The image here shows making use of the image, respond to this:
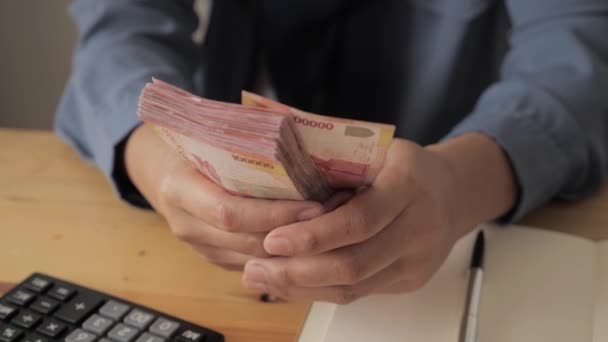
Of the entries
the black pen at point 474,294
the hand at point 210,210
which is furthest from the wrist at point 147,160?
the black pen at point 474,294

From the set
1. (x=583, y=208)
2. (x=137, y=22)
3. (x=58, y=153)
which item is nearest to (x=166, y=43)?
(x=137, y=22)

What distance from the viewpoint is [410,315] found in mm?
400

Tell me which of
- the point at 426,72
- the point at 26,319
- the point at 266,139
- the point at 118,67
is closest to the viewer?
the point at 266,139

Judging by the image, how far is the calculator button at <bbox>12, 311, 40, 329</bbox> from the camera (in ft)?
1.18

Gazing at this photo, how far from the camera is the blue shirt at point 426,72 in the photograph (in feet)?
1.71

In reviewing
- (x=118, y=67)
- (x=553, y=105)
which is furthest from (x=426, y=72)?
(x=118, y=67)

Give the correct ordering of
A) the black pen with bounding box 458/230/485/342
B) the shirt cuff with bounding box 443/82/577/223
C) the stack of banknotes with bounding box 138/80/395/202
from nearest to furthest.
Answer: the stack of banknotes with bounding box 138/80/395/202
the black pen with bounding box 458/230/485/342
the shirt cuff with bounding box 443/82/577/223

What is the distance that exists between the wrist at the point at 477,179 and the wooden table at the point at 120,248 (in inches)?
2.1

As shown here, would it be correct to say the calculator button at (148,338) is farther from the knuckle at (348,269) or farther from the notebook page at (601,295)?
the notebook page at (601,295)

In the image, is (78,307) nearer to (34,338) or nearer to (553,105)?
(34,338)

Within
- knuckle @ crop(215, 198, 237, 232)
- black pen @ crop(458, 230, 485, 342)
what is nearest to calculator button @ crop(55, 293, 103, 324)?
knuckle @ crop(215, 198, 237, 232)

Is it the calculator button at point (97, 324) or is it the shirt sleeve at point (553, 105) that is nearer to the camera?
the calculator button at point (97, 324)

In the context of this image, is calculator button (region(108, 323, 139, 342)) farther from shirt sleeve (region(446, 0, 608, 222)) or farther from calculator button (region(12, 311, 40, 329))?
shirt sleeve (region(446, 0, 608, 222))

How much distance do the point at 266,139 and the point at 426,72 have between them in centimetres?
53
